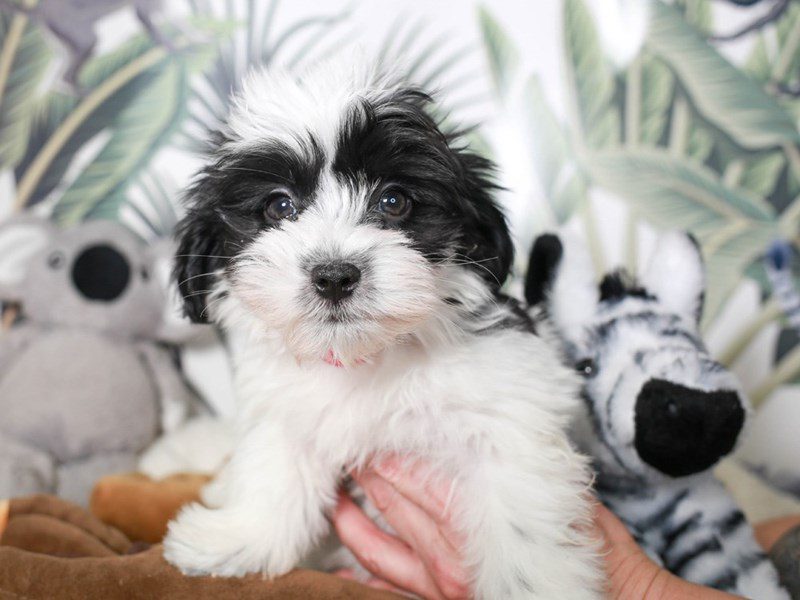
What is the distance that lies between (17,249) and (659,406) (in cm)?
204

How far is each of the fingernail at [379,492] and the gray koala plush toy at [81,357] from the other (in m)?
1.02

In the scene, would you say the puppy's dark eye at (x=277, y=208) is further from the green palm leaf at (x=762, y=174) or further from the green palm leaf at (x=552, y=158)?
the green palm leaf at (x=762, y=174)

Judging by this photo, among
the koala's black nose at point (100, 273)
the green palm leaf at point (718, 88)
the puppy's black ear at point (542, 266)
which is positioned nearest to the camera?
the puppy's black ear at point (542, 266)

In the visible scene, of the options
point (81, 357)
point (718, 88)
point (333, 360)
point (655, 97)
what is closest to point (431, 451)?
point (333, 360)

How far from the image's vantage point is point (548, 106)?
2.51 metres

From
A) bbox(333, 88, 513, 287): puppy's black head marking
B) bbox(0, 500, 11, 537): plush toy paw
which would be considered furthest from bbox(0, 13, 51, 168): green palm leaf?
bbox(333, 88, 513, 287): puppy's black head marking

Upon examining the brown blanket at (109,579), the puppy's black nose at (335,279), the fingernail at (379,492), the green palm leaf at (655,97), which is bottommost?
the brown blanket at (109,579)

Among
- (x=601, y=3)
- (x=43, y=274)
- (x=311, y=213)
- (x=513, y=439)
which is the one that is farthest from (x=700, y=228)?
(x=43, y=274)

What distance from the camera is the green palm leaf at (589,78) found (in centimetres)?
246

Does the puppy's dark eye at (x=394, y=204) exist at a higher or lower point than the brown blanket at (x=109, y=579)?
higher

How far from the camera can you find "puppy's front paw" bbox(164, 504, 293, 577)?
Answer: 134 centimetres

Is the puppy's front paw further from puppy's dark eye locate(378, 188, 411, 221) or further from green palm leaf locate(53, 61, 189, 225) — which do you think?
green palm leaf locate(53, 61, 189, 225)

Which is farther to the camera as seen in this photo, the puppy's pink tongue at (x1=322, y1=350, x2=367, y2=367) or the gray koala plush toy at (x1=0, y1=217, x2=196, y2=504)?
the gray koala plush toy at (x1=0, y1=217, x2=196, y2=504)

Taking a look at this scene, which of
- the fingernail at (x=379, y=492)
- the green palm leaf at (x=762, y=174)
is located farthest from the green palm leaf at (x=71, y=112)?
the green palm leaf at (x=762, y=174)
